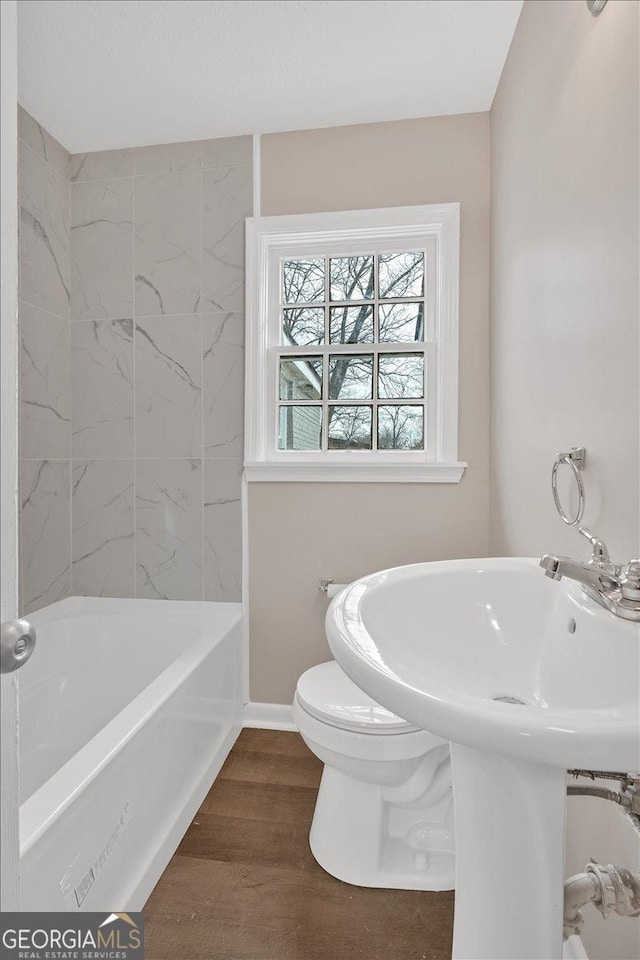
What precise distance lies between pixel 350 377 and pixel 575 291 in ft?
3.95

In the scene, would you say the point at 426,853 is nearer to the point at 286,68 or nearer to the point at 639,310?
the point at 639,310

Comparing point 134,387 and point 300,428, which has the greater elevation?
point 134,387

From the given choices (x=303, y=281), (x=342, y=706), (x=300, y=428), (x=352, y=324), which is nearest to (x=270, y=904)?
(x=342, y=706)

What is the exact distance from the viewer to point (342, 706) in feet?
4.86

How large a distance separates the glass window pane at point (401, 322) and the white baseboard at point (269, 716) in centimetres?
160

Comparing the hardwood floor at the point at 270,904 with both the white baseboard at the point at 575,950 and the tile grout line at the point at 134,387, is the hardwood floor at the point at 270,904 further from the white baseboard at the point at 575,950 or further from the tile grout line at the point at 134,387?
the tile grout line at the point at 134,387

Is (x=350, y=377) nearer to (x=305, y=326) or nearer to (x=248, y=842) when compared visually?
(x=305, y=326)

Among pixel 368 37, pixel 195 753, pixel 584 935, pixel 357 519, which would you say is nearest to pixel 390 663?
pixel 584 935

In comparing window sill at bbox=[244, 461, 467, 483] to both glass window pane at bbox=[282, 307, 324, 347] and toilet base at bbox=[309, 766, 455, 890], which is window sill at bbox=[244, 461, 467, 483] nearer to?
glass window pane at bbox=[282, 307, 324, 347]

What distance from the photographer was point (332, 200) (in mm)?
2174

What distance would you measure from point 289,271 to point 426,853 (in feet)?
7.01

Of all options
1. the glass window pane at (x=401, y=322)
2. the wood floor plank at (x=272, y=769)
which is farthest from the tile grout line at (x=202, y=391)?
the glass window pane at (x=401, y=322)

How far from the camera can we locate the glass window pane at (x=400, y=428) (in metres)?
2.21

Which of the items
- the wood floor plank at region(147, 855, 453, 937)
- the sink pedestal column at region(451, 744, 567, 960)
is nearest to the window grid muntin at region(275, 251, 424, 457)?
the wood floor plank at region(147, 855, 453, 937)
